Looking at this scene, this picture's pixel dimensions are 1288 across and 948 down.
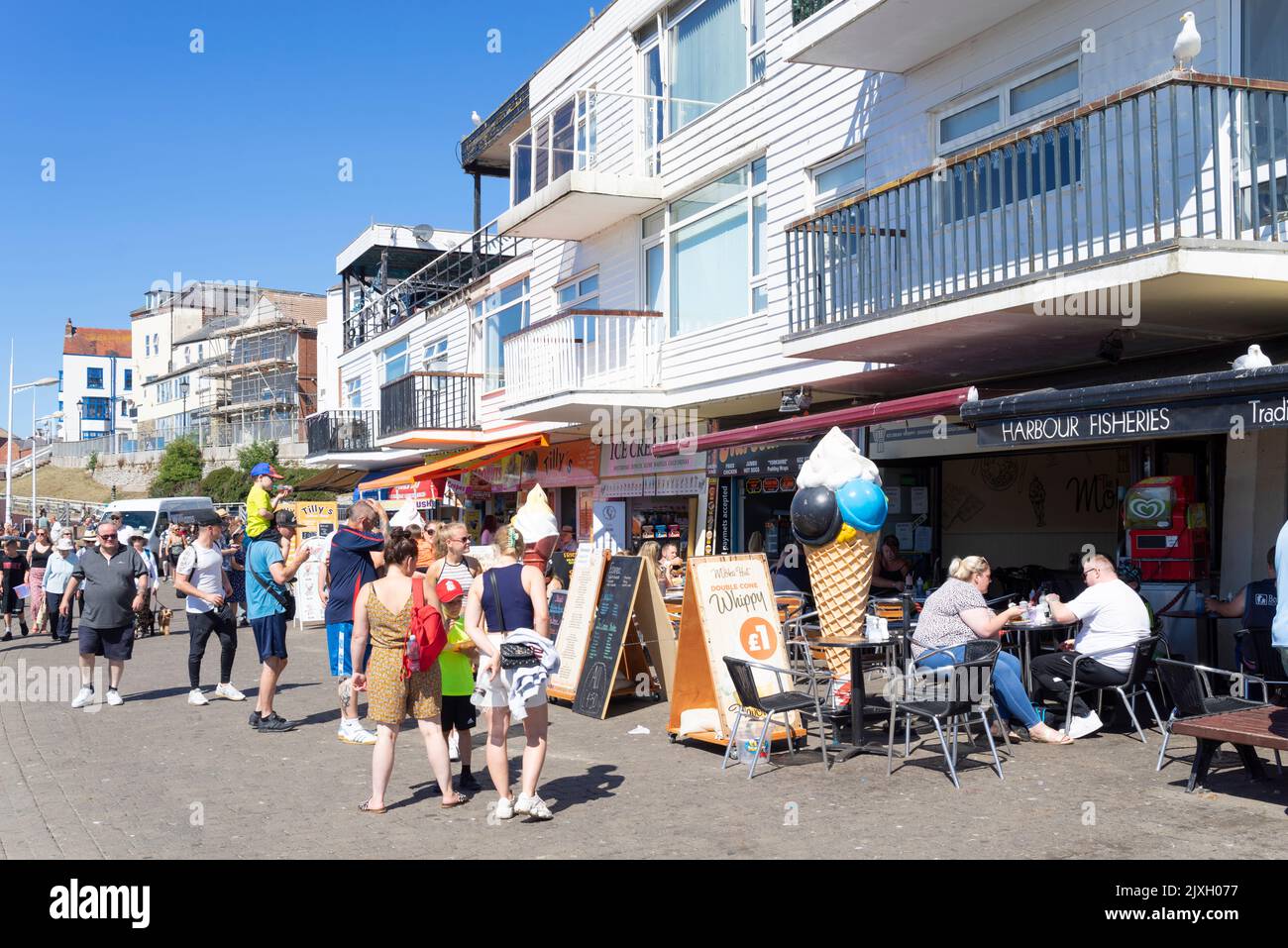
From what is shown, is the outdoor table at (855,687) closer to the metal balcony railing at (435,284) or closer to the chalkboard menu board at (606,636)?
the chalkboard menu board at (606,636)

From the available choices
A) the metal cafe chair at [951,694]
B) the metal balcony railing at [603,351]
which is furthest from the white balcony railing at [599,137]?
the metal cafe chair at [951,694]

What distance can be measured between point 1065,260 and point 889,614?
139 inches

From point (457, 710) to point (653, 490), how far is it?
10.1m

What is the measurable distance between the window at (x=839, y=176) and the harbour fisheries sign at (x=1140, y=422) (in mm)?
4926

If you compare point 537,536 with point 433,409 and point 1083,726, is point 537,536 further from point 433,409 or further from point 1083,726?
point 433,409

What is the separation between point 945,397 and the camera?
9430mm

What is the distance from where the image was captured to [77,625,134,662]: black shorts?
10.8 metres

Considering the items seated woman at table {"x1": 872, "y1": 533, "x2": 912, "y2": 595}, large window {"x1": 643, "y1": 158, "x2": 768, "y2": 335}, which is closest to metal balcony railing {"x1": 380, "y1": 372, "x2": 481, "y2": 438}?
large window {"x1": 643, "y1": 158, "x2": 768, "y2": 335}

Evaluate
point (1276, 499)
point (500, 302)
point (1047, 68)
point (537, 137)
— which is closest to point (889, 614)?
point (1276, 499)

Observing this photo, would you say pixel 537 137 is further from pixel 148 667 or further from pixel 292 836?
pixel 292 836

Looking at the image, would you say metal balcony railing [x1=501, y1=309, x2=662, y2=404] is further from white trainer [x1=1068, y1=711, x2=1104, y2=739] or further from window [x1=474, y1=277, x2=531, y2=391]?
white trainer [x1=1068, y1=711, x2=1104, y2=739]

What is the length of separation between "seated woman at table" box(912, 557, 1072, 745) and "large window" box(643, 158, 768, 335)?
6313 millimetres

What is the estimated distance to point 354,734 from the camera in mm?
9117

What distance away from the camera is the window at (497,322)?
21.8 metres
